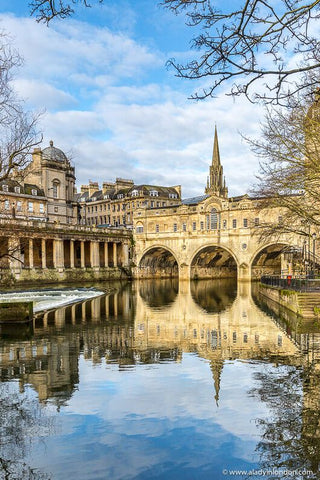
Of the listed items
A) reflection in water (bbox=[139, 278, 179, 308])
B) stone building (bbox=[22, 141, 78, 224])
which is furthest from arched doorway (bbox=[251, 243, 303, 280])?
stone building (bbox=[22, 141, 78, 224])

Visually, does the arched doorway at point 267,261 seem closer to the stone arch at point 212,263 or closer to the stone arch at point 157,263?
the stone arch at point 212,263

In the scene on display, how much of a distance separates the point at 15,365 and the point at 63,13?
956cm

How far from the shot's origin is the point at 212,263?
2761 inches

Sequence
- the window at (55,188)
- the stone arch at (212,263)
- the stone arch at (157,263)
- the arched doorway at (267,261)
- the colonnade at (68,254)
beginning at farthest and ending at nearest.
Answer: the stone arch at (157,263) → the window at (55,188) → the stone arch at (212,263) → the arched doorway at (267,261) → the colonnade at (68,254)

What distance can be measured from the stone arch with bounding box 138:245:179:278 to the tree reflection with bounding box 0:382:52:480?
5818 centimetres

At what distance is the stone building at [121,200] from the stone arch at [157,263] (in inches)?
539

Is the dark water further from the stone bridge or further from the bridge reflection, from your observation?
the stone bridge

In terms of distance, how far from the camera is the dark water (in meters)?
6.38

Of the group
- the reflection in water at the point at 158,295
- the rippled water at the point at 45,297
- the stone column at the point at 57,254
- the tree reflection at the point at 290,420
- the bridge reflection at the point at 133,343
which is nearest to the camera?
the tree reflection at the point at 290,420

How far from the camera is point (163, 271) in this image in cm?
7494

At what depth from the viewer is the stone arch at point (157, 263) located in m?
69.8

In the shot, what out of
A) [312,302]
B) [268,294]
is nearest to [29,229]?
[268,294]

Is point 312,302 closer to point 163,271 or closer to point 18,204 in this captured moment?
point 18,204

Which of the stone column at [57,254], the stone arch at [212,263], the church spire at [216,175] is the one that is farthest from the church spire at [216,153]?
the stone column at [57,254]
